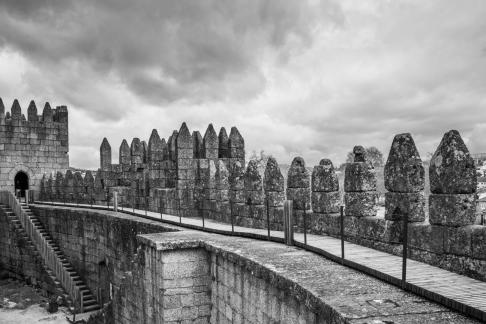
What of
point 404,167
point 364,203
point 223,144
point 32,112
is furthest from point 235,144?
point 32,112

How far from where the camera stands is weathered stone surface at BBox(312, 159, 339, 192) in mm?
8227

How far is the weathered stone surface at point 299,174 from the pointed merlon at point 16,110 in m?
17.3

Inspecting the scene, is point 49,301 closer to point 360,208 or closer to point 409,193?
point 360,208

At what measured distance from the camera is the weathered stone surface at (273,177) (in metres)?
9.84

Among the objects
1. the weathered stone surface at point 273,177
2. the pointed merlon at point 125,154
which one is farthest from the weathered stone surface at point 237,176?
the pointed merlon at point 125,154

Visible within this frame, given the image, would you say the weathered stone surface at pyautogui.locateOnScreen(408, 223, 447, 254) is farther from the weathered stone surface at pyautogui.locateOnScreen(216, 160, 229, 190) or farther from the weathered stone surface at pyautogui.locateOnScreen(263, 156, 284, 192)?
the weathered stone surface at pyautogui.locateOnScreen(216, 160, 229, 190)

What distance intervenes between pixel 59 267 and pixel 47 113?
376 inches

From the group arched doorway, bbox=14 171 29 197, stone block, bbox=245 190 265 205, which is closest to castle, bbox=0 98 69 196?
arched doorway, bbox=14 171 29 197

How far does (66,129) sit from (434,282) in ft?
71.7

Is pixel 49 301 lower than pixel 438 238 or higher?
lower

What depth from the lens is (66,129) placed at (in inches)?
938

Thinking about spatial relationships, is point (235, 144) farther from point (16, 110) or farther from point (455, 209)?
point (16, 110)

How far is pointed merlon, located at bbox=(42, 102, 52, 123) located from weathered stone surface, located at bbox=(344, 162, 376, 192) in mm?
19229

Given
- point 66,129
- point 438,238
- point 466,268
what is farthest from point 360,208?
point 66,129
